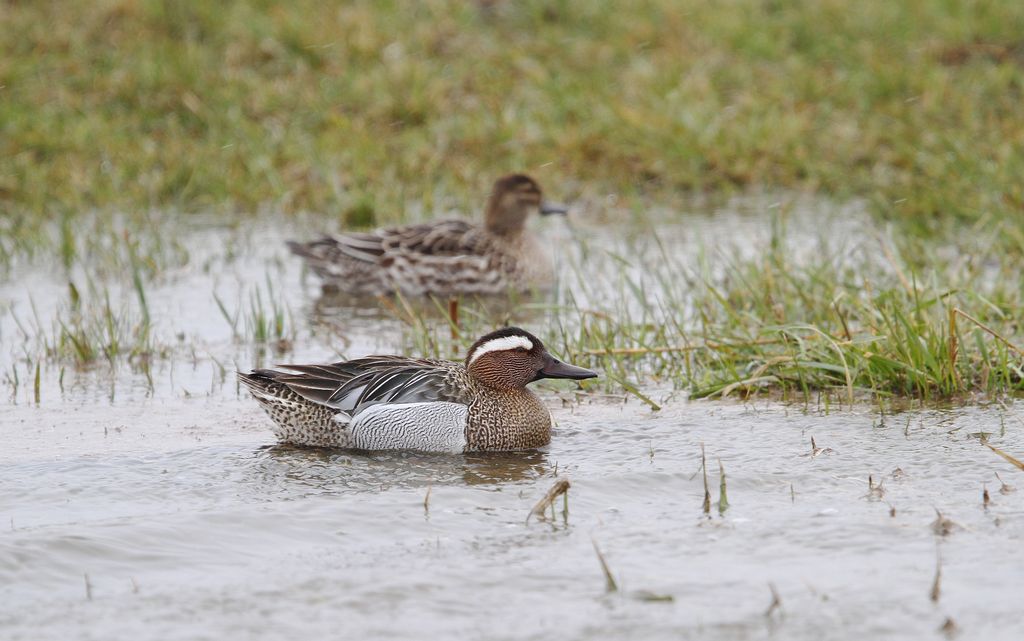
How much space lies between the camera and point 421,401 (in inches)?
264

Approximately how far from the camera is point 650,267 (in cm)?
1005

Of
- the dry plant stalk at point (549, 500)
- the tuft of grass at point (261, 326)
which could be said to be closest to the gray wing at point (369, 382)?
the dry plant stalk at point (549, 500)

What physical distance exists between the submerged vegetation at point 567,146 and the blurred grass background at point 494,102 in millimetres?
28

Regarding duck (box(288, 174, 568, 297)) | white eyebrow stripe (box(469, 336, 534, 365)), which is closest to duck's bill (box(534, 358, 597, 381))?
white eyebrow stripe (box(469, 336, 534, 365))

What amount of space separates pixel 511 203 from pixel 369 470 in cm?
477

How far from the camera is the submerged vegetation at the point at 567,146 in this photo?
323 inches

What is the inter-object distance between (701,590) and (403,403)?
2.18 metres

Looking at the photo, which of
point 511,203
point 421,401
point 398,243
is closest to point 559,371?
point 421,401

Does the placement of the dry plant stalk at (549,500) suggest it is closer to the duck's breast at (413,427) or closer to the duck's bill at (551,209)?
the duck's breast at (413,427)

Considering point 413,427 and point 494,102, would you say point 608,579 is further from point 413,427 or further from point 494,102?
point 494,102

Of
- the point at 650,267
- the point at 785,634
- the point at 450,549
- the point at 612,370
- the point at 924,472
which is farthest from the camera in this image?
the point at 650,267

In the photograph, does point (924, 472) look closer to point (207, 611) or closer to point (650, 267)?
point (207, 611)

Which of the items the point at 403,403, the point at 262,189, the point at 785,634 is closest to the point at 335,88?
the point at 262,189

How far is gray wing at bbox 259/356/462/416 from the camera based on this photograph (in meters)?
6.70
